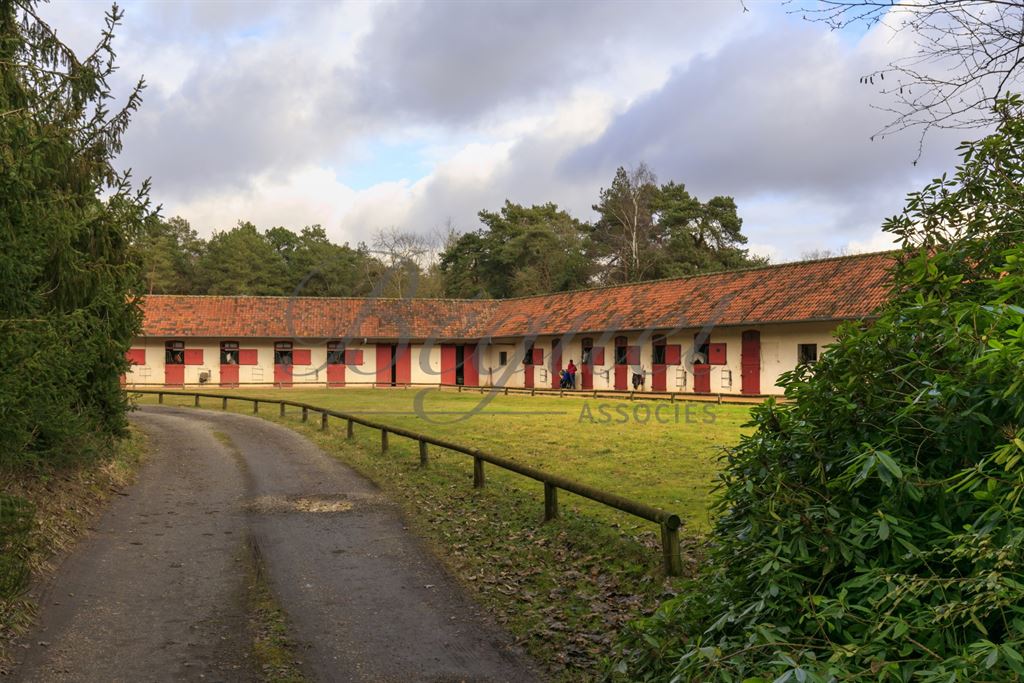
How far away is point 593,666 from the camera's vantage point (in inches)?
216

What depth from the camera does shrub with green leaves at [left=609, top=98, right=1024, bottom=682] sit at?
2412 mm

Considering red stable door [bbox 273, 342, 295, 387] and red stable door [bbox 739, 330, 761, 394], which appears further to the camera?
red stable door [bbox 273, 342, 295, 387]

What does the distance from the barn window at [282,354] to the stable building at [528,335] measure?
2.1 inches

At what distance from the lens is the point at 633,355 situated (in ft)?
105

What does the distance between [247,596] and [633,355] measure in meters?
26.3

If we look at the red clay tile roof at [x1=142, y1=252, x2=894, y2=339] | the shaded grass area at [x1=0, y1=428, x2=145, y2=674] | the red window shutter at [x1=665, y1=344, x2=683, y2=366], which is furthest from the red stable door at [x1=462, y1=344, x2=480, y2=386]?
the shaded grass area at [x1=0, y1=428, x2=145, y2=674]

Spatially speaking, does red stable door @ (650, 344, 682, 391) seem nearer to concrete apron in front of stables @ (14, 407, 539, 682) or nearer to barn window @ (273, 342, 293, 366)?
barn window @ (273, 342, 293, 366)

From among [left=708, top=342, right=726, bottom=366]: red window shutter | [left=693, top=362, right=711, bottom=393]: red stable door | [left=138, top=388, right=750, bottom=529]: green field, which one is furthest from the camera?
[left=693, top=362, right=711, bottom=393]: red stable door

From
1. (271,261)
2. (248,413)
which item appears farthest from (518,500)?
(271,261)

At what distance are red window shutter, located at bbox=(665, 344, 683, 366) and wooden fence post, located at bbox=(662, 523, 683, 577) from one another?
24145 millimetres

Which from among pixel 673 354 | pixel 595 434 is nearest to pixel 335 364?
pixel 673 354

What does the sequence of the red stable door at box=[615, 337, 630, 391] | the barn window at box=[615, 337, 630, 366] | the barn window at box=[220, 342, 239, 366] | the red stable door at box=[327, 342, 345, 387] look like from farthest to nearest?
the red stable door at box=[327, 342, 345, 387]
the barn window at box=[220, 342, 239, 366]
the barn window at box=[615, 337, 630, 366]
the red stable door at box=[615, 337, 630, 391]

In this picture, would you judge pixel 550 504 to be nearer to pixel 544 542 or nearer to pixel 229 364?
pixel 544 542

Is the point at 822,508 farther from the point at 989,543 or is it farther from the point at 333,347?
the point at 333,347
